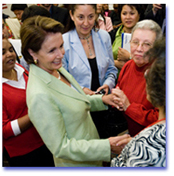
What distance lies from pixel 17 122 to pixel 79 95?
521 millimetres

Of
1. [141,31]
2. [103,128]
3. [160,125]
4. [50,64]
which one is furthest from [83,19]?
[160,125]

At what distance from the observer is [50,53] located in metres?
1.19

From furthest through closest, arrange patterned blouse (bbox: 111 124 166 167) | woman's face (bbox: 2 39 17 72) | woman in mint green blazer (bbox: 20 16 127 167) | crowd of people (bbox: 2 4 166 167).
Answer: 1. woman's face (bbox: 2 39 17 72)
2. woman in mint green blazer (bbox: 20 16 127 167)
3. crowd of people (bbox: 2 4 166 167)
4. patterned blouse (bbox: 111 124 166 167)

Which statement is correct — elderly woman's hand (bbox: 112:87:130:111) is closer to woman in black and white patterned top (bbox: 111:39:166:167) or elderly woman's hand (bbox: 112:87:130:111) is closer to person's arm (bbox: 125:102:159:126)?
person's arm (bbox: 125:102:159:126)

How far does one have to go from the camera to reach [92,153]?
1147 mm

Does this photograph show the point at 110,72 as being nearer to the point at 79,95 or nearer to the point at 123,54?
the point at 123,54

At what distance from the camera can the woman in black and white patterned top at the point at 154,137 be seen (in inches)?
31.8

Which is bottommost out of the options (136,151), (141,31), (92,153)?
(92,153)

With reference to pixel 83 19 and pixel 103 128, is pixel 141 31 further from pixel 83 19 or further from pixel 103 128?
pixel 103 128

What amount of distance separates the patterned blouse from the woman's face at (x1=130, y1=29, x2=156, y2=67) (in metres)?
0.72

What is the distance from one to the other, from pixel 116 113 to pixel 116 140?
35.9 inches

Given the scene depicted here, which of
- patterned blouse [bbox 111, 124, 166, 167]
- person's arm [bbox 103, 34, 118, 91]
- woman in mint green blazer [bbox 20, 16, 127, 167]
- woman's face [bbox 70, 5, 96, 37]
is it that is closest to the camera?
patterned blouse [bbox 111, 124, 166, 167]

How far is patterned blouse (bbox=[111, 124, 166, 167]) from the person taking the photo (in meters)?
0.80

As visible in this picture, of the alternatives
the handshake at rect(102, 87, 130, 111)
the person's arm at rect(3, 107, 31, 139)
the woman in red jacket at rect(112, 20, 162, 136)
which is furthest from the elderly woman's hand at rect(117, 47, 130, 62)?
the person's arm at rect(3, 107, 31, 139)
